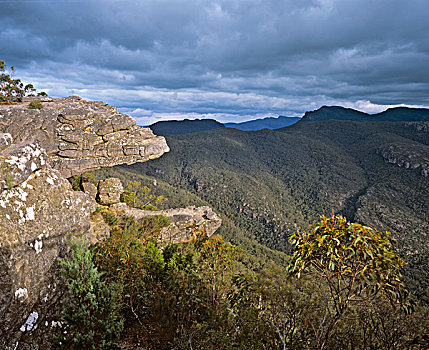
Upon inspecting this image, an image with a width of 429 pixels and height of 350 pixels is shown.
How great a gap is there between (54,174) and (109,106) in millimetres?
7568

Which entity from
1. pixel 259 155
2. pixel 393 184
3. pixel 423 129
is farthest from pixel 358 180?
pixel 423 129

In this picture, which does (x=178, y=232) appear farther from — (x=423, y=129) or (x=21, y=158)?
(x=423, y=129)

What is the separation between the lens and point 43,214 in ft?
14.9

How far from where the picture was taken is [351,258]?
14.3 feet

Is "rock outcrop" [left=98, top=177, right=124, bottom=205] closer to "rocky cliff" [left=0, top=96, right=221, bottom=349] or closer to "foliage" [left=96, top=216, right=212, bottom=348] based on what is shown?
"foliage" [left=96, top=216, right=212, bottom=348]

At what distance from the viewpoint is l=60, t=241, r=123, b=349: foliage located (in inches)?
163

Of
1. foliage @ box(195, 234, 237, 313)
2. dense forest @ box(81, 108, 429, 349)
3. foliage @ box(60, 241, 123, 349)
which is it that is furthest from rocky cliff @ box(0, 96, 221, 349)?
foliage @ box(195, 234, 237, 313)

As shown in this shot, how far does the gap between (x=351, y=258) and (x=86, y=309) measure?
16.8 feet

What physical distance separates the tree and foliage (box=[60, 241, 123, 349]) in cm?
357

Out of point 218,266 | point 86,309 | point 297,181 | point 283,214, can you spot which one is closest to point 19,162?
point 86,309

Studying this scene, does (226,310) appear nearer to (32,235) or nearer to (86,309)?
(86,309)

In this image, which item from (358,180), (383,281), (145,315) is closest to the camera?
(383,281)

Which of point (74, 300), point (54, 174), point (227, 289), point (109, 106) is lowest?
point (227, 289)

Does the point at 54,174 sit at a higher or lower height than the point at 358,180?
higher
